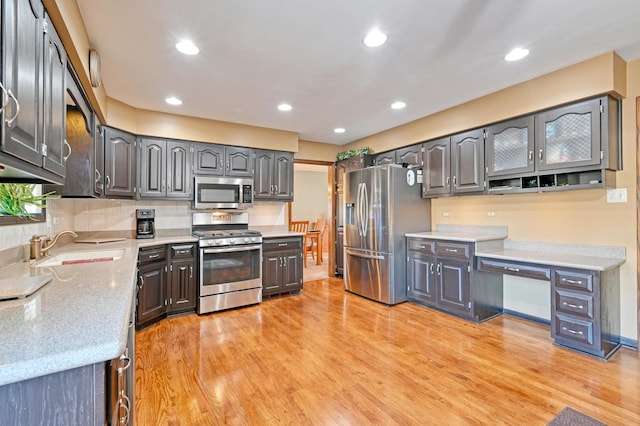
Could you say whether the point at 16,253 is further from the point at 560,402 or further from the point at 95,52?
the point at 560,402

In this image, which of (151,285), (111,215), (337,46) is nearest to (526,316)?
(337,46)

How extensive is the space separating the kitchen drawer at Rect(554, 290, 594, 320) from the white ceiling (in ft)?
6.65

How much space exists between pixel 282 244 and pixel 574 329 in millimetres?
3310

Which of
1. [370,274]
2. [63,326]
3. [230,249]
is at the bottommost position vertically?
[370,274]

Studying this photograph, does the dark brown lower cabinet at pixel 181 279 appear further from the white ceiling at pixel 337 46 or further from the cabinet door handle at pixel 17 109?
the cabinet door handle at pixel 17 109

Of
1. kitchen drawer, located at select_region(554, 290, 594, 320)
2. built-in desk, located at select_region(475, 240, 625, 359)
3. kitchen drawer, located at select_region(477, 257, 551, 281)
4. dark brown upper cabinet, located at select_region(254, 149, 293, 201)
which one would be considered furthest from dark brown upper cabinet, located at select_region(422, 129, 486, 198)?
dark brown upper cabinet, located at select_region(254, 149, 293, 201)

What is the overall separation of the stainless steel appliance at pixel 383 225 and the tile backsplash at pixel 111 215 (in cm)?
136

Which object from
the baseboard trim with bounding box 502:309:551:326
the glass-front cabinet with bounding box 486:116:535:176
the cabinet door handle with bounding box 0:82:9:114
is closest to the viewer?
the cabinet door handle with bounding box 0:82:9:114

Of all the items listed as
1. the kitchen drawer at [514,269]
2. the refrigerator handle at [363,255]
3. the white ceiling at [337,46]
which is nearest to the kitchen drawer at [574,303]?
the kitchen drawer at [514,269]

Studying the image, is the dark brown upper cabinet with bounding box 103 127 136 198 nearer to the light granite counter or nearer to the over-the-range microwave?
the over-the-range microwave

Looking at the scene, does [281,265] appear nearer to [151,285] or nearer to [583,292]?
[151,285]

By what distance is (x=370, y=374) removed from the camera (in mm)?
2330

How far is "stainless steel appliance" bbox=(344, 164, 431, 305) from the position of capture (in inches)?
159

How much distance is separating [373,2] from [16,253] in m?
2.77
